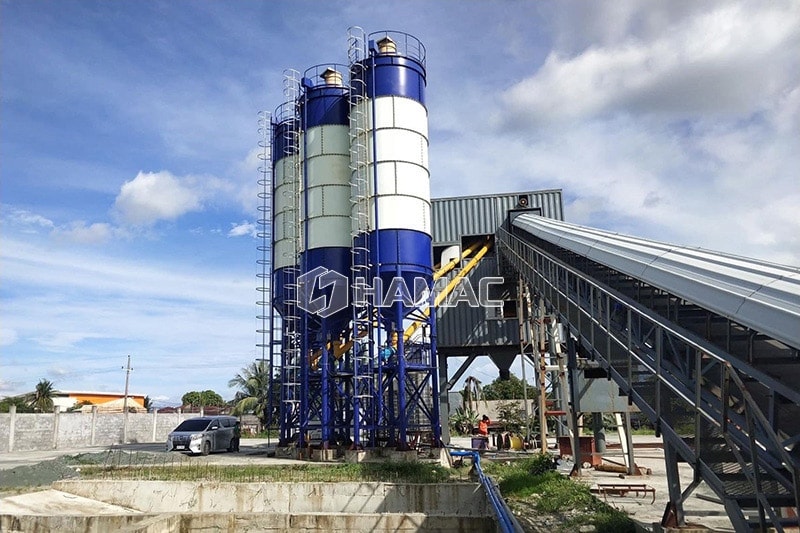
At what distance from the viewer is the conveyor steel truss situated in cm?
700

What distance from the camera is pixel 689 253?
1076 centimetres

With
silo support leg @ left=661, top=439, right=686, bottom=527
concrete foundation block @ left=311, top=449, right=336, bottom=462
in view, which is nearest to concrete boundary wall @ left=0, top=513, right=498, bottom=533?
silo support leg @ left=661, top=439, right=686, bottom=527

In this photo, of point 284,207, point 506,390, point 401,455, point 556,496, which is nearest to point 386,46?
point 284,207

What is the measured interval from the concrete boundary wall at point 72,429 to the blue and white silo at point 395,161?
69.2ft

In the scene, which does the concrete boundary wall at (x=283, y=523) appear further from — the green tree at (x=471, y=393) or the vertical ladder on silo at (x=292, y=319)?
the green tree at (x=471, y=393)

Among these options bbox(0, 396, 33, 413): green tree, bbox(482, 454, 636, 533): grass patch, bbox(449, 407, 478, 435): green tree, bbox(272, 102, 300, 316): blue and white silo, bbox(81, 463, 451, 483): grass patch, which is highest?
bbox(272, 102, 300, 316): blue and white silo

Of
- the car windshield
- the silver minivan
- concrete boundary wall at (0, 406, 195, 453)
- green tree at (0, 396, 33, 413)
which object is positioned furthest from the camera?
green tree at (0, 396, 33, 413)

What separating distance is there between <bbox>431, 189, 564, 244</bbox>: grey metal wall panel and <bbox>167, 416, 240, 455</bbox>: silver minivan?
13.9 metres

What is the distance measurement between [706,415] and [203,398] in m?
78.5

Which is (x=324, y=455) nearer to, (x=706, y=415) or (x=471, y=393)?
(x=706, y=415)

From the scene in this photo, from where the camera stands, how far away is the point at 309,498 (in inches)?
656

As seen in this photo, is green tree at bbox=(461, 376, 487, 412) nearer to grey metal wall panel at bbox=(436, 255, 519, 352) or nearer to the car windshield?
grey metal wall panel at bbox=(436, 255, 519, 352)

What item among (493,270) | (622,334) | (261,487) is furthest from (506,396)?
(622,334)

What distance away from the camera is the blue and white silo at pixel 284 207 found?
90.2 ft
